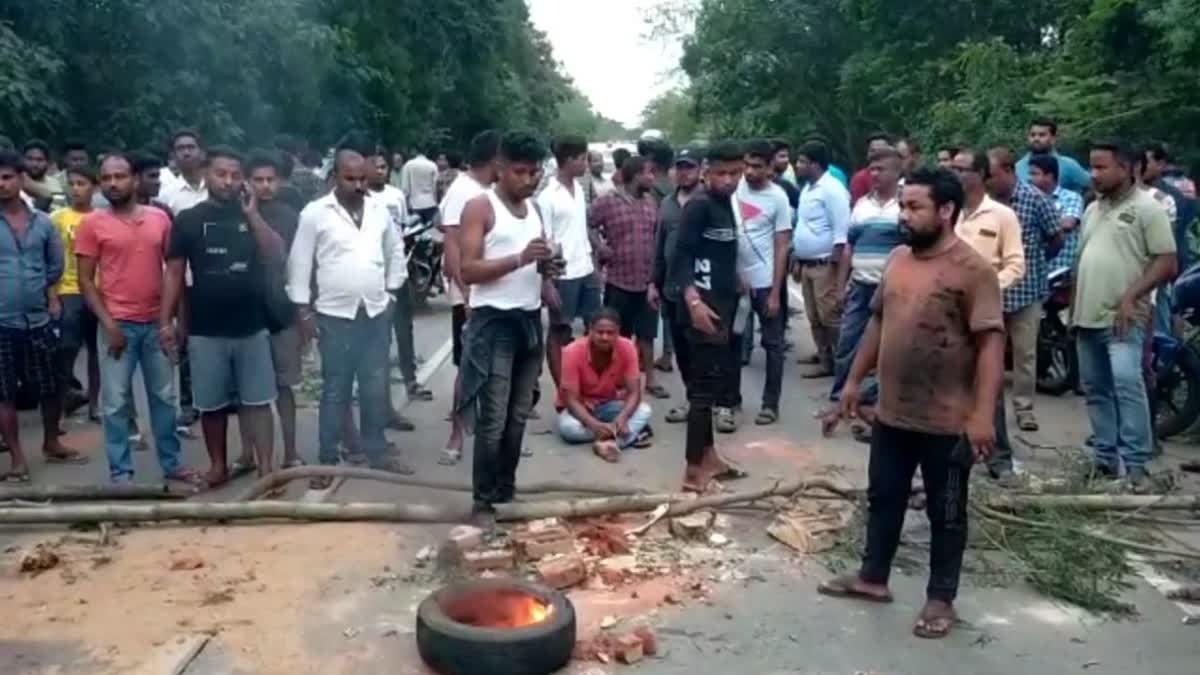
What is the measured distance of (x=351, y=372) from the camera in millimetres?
7684

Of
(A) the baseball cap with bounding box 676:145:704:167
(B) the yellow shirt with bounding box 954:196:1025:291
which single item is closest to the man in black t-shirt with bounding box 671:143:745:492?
(B) the yellow shirt with bounding box 954:196:1025:291

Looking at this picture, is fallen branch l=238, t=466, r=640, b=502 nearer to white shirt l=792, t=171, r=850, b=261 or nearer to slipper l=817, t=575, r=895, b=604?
slipper l=817, t=575, r=895, b=604

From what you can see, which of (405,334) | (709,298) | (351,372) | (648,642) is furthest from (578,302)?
(648,642)

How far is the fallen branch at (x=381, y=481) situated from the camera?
7031 mm

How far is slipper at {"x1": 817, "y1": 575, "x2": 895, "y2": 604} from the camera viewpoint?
18.8ft

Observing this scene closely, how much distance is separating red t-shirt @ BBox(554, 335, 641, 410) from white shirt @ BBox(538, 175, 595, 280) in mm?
624

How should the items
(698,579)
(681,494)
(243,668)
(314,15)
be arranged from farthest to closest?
1. (314,15)
2. (681,494)
3. (698,579)
4. (243,668)

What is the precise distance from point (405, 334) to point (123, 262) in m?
3.07

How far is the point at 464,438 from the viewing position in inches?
343

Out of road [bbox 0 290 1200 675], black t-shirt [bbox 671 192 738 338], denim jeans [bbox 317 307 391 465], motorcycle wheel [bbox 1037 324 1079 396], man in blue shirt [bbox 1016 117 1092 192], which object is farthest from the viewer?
man in blue shirt [bbox 1016 117 1092 192]

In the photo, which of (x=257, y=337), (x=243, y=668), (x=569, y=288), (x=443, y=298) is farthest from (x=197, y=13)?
(x=243, y=668)

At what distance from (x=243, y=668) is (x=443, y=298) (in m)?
12.0

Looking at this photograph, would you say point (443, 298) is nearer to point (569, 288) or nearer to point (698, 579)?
point (569, 288)

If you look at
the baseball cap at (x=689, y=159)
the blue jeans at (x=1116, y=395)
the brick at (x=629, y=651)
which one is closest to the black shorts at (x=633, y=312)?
the baseball cap at (x=689, y=159)
